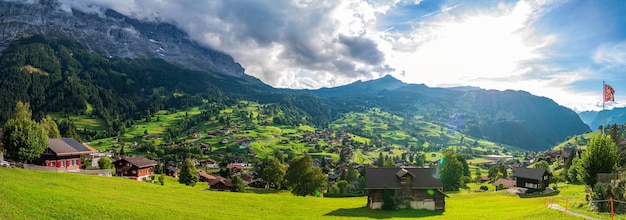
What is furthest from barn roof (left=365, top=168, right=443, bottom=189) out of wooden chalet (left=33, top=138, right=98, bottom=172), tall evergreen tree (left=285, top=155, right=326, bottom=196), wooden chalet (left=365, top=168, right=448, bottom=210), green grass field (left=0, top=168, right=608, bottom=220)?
wooden chalet (left=33, top=138, right=98, bottom=172)

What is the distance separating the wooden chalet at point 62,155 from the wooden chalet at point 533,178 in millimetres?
101887

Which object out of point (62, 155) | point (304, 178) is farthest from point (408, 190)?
point (62, 155)

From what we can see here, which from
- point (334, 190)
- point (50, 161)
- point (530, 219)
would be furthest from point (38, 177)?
point (334, 190)

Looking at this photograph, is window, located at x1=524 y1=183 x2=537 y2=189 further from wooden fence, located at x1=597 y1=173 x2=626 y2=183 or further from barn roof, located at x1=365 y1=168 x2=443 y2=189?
wooden fence, located at x1=597 y1=173 x2=626 y2=183

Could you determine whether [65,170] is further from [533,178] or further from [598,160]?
[533,178]

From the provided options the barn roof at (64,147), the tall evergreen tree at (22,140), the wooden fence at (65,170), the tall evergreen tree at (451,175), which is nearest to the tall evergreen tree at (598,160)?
the tall evergreen tree at (451,175)

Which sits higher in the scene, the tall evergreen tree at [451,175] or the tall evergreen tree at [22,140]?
the tall evergreen tree at [22,140]

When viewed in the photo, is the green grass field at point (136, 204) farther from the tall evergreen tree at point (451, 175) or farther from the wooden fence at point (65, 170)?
the tall evergreen tree at point (451, 175)

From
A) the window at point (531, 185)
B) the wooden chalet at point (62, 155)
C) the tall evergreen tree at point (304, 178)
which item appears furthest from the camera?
the window at point (531, 185)

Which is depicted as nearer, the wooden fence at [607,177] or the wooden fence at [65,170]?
the wooden fence at [607,177]

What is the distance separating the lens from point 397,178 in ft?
189

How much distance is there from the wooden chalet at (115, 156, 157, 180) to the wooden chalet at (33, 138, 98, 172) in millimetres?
18930

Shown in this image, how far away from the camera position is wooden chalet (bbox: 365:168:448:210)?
55656 millimetres

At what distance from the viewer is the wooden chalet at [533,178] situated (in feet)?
286
